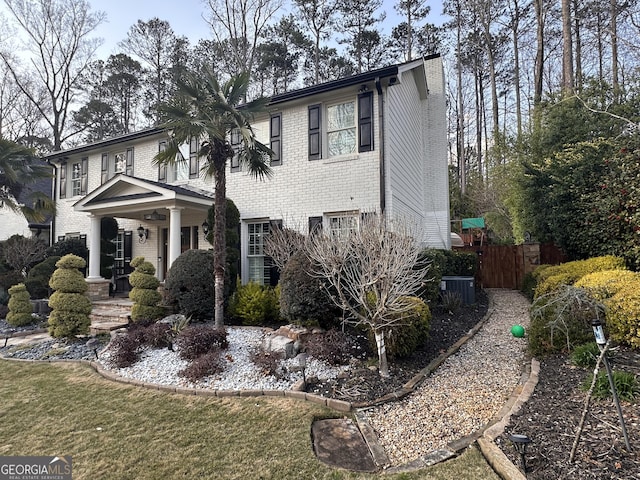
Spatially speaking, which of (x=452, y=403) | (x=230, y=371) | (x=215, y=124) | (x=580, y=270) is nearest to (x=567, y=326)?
(x=452, y=403)

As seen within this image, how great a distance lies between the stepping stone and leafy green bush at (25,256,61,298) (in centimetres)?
1170

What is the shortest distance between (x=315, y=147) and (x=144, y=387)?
273 inches

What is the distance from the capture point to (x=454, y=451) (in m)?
3.07

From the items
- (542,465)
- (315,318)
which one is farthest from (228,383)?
(542,465)

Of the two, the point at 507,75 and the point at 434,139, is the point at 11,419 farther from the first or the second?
the point at 507,75

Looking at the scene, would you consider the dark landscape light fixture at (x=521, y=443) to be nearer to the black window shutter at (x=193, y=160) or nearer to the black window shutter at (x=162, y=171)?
the black window shutter at (x=193, y=160)

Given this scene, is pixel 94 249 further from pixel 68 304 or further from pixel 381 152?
pixel 381 152

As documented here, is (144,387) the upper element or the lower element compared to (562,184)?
lower

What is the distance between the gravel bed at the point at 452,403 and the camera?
3314 mm

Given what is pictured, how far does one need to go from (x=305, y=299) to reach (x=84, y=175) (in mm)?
12493

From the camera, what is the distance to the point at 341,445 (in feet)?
10.8

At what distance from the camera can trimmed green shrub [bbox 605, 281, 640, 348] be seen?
4.31 m

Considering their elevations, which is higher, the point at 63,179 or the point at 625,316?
the point at 63,179

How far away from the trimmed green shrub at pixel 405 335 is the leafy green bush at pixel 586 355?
6.37ft
